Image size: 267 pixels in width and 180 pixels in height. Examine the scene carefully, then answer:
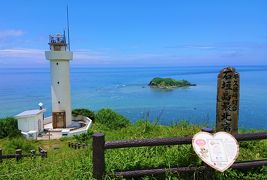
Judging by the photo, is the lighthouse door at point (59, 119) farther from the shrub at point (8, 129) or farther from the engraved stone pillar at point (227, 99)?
the engraved stone pillar at point (227, 99)

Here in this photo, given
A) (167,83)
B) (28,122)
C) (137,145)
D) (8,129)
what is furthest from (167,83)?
(137,145)

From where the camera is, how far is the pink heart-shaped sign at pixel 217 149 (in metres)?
3.25

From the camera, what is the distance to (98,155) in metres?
3.63

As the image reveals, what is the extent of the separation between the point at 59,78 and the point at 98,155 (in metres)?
21.6

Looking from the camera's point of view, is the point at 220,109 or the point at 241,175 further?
the point at 220,109

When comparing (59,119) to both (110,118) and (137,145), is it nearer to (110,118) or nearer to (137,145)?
(110,118)

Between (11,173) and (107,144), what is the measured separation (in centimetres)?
187

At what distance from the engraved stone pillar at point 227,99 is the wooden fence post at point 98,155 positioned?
2733 millimetres

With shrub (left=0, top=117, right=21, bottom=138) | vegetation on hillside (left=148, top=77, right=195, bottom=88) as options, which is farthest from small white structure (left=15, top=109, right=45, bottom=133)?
vegetation on hillside (left=148, top=77, right=195, bottom=88)

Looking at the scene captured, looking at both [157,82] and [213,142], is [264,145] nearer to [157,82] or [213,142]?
[213,142]

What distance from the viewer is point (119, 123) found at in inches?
868

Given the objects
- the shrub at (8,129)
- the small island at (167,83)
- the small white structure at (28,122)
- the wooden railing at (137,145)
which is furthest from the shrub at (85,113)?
the small island at (167,83)

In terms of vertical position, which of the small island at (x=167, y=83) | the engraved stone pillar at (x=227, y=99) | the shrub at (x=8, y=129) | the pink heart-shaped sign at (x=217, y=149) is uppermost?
→ the engraved stone pillar at (x=227, y=99)

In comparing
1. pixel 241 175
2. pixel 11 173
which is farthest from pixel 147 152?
pixel 11 173
